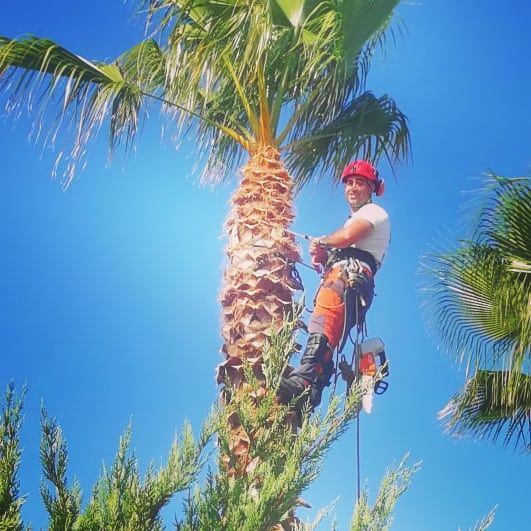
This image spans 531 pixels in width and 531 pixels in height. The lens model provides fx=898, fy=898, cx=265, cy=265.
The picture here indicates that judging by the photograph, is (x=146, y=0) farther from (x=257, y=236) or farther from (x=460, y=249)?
(x=460, y=249)

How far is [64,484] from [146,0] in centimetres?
530

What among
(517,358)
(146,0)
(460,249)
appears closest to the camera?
(146,0)

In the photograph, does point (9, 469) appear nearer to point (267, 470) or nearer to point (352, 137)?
point (267, 470)

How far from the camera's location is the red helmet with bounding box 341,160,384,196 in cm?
816

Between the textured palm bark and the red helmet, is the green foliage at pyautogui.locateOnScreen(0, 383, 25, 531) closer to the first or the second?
the textured palm bark

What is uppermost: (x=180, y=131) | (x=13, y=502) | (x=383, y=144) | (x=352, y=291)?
(x=383, y=144)

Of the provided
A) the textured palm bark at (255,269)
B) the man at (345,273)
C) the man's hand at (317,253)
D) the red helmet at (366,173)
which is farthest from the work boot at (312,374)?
the red helmet at (366,173)

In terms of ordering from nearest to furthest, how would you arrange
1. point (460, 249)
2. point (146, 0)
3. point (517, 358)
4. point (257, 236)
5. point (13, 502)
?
point (13, 502)
point (257, 236)
point (146, 0)
point (517, 358)
point (460, 249)

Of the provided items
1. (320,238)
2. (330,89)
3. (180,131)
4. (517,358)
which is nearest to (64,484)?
(320,238)

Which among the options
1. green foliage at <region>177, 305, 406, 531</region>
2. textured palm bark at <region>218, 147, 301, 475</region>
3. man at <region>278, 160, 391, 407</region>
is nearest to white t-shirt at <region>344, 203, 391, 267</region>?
man at <region>278, 160, 391, 407</region>

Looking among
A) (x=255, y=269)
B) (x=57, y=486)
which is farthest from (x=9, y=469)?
(x=255, y=269)

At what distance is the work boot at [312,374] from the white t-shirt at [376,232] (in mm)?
1118

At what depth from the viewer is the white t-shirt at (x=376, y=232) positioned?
7.73 metres

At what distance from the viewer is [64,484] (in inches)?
206
